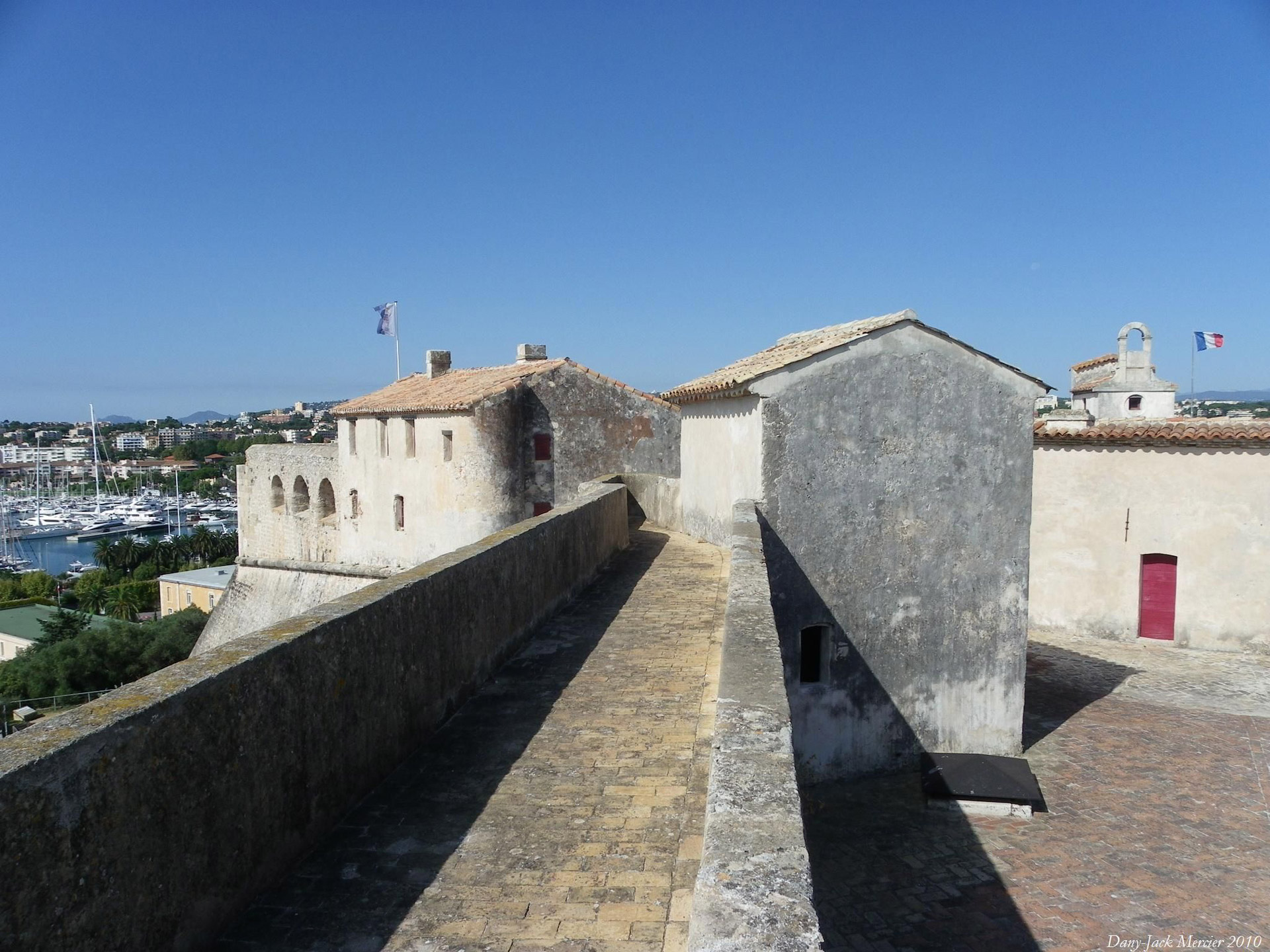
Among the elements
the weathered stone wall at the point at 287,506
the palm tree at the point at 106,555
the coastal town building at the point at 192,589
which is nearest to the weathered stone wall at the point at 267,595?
the weathered stone wall at the point at 287,506

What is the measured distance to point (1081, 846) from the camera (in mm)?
11398

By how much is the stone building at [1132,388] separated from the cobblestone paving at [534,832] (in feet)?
76.6

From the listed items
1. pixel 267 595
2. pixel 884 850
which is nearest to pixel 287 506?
pixel 267 595

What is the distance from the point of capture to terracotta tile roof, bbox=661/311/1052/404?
12.5 m

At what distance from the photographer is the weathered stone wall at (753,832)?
94.9 inches

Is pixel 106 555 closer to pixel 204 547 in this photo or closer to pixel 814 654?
pixel 204 547

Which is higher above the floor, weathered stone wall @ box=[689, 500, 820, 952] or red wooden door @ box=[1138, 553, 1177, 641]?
weathered stone wall @ box=[689, 500, 820, 952]

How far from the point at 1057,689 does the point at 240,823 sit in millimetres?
16429

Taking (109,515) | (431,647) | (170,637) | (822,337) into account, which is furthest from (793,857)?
(109,515)

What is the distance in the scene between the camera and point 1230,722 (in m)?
15.4

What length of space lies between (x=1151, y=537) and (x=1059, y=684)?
452 cm

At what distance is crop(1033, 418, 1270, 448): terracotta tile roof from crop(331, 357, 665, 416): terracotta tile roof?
898 cm

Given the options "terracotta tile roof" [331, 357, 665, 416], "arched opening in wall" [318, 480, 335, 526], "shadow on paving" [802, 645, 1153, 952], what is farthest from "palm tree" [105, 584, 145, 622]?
"shadow on paving" [802, 645, 1153, 952]

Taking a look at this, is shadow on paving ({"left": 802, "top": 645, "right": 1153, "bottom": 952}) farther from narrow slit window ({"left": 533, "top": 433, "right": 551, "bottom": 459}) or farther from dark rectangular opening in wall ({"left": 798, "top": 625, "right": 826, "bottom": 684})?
narrow slit window ({"left": 533, "top": 433, "right": 551, "bottom": 459})
